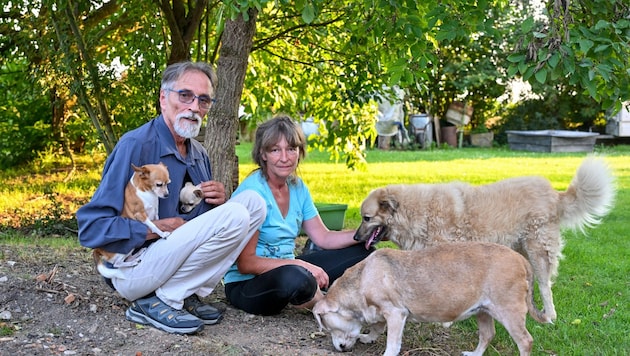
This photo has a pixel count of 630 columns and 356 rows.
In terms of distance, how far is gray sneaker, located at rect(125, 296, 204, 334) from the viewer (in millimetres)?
3869

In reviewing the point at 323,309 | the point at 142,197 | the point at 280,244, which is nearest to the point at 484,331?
the point at 323,309

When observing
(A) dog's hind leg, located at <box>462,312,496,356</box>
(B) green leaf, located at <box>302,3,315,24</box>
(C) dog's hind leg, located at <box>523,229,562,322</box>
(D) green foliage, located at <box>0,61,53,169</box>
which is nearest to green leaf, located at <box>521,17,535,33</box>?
(B) green leaf, located at <box>302,3,315,24</box>

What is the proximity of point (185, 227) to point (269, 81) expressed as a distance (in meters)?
6.14

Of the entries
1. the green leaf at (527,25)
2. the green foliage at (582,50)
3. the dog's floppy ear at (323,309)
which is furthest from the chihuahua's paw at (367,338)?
the green leaf at (527,25)

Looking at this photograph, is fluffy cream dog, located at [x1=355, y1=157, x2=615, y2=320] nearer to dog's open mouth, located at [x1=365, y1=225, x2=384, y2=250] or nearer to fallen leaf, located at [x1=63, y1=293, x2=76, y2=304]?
dog's open mouth, located at [x1=365, y1=225, x2=384, y2=250]

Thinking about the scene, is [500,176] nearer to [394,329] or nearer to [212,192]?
[212,192]

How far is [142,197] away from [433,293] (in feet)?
5.82

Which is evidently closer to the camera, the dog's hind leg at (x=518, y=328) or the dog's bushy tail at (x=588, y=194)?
the dog's hind leg at (x=518, y=328)

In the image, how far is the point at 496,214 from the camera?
5379 millimetres

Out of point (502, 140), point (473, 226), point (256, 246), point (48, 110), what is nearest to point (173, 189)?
point (256, 246)

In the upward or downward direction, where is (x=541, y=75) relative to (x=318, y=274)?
upward

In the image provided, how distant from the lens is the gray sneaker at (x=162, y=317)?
3.87 meters

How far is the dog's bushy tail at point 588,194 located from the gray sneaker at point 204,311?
301 cm

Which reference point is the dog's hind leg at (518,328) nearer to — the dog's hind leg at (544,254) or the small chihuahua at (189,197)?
the dog's hind leg at (544,254)
